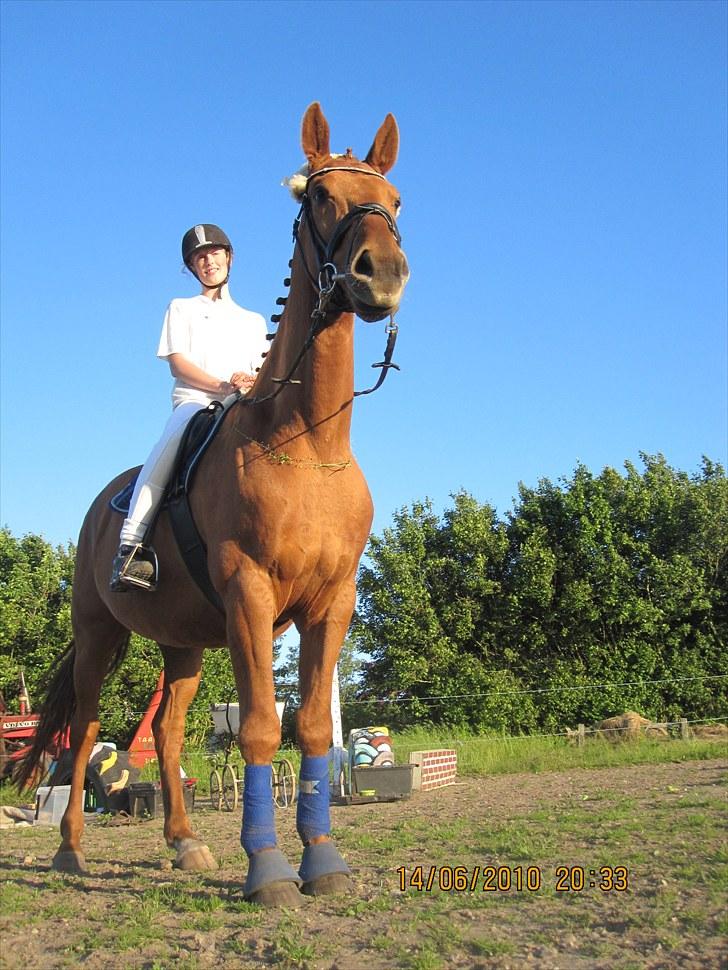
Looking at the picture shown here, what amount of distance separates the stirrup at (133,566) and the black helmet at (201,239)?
2.07 meters

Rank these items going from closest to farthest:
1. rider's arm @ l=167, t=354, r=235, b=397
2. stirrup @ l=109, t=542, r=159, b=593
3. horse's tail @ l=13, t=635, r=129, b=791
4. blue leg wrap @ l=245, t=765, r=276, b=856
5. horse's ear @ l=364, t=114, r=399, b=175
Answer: blue leg wrap @ l=245, t=765, r=276, b=856 → horse's ear @ l=364, t=114, r=399, b=175 → stirrup @ l=109, t=542, r=159, b=593 → rider's arm @ l=167, t=354, r=235, b=397 → horse's tail @ l=13, t=635, r=129, b=791

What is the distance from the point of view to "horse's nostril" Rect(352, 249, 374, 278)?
4.14 meters

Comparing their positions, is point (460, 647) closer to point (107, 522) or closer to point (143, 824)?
point (143, 824)

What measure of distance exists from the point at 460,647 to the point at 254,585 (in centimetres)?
3193

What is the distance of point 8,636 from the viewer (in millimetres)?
30875

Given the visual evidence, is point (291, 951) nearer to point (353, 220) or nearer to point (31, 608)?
point (353, 220)

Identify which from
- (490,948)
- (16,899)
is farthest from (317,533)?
(16,899)

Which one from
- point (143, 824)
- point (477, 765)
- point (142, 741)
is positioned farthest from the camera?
point (142, 741)

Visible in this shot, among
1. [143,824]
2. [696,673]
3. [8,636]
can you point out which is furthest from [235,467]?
[696,673]

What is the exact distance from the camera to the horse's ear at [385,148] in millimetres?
5121

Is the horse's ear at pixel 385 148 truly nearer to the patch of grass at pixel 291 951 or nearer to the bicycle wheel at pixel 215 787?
the patch of grass at pixel 291 951

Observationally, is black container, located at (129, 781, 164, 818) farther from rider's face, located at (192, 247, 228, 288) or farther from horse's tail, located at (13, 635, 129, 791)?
rider's face, located at (192, 247, 228, 288)

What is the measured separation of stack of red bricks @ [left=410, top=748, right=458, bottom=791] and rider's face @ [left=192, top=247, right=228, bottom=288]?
7.13 meters

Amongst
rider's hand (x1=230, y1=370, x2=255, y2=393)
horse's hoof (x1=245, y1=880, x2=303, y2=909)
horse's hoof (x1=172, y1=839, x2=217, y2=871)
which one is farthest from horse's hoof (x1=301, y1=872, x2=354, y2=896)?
rider's hand (x1=230, y1=370, x2=255, y2=393)
